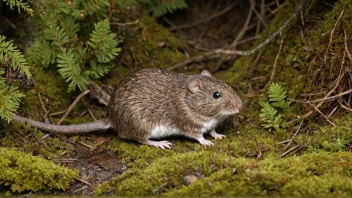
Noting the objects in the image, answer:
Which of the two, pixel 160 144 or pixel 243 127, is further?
pixel 243 127

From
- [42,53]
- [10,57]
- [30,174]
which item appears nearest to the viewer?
[30,174]

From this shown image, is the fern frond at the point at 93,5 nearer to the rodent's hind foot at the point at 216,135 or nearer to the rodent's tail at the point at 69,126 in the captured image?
the rodent's tail at the point at 69,126

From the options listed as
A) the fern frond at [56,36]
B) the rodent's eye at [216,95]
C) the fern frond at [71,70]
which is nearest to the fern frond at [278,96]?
the rodent's eye at [216,95]

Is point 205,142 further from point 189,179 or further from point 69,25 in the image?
point 69,25

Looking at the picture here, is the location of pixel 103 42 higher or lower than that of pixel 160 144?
higher

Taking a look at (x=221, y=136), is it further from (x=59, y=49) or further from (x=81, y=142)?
(x=59, y=49)

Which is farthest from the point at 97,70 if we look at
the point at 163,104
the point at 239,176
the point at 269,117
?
the point at 239,176

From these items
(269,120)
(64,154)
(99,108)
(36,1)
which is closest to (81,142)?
(64,154)
